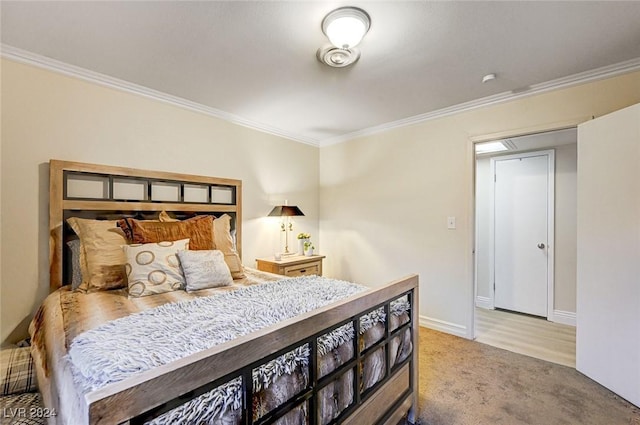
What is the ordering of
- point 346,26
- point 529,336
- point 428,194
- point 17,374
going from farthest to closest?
point 428,194
point 529,336
point 346,26
point 17,374

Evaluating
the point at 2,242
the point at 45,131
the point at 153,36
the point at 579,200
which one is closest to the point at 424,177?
the point at 579,200

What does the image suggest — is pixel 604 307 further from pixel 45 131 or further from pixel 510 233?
pixel 45 131

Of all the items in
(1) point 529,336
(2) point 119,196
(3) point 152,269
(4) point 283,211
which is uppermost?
(2) point 119,196

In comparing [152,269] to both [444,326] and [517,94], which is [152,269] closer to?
[444,326]

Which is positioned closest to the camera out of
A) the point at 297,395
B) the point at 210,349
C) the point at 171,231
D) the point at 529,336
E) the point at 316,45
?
the point at 210,349

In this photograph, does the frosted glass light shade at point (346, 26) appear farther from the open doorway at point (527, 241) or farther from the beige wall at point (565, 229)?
the beige wall at point (565, 229)

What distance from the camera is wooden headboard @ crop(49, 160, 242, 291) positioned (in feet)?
6.84

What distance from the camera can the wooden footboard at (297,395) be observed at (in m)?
0.60

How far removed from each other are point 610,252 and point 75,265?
3835 millimetres

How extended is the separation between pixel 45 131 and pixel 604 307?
170 inches

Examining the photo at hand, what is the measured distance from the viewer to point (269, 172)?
3.64 meters

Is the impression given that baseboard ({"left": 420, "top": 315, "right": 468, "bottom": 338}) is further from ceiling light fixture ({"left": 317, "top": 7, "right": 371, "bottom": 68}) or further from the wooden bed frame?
ceiling light fixture ({"left": 317, "top": 7, "right": 371, "bottom": 68})

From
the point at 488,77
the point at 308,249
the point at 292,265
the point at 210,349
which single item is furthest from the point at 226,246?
the point at 488,77

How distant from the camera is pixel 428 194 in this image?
10.4ft
